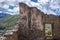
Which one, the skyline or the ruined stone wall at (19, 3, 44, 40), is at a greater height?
the skyline

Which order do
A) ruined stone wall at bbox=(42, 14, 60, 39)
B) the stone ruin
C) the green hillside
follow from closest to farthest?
the green hillside
the stone ruin
ruined stone wall at bbox=(42, 14, 60, 39)

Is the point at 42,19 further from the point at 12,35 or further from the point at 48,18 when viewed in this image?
the point at 12,35

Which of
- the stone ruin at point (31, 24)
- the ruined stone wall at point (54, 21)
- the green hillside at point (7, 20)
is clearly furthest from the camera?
the ruined stone wall at point (54, 21)

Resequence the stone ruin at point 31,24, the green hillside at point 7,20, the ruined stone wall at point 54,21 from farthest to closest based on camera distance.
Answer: the ruined stone wall at point 54,21, the stone ruin at point 31,24, the green hillside at point 7,20

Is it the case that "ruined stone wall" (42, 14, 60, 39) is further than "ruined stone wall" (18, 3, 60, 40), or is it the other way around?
"ruined stone wall" (42, 14, 60, 39)

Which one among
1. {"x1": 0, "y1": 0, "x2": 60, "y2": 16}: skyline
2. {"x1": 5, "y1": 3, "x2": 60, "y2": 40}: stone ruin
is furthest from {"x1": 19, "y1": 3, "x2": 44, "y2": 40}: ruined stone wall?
{"x1": 0, "y1": 0, "x2": 60, "y2": 16}: skyline

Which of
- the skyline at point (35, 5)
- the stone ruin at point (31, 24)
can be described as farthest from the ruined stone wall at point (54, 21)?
the skyline at point (35, 5)

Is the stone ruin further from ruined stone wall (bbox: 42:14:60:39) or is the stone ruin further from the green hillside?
the green hillside

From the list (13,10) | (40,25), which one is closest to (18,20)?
(13,10)

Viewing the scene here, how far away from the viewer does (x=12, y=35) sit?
20.8 feet

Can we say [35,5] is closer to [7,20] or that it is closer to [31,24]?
[31,24]

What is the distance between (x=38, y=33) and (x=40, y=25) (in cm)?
38

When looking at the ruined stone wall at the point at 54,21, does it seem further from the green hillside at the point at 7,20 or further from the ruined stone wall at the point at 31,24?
the green hillside at the point at 7,20

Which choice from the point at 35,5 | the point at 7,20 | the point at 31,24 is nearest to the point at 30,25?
the point at 31,24
